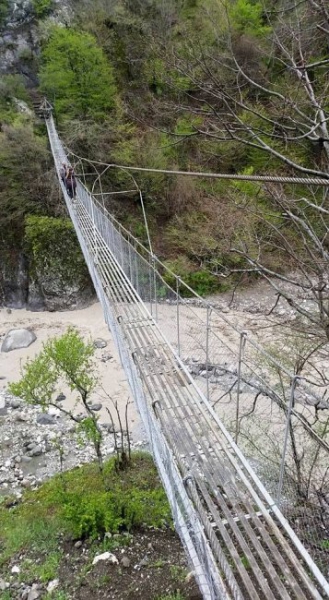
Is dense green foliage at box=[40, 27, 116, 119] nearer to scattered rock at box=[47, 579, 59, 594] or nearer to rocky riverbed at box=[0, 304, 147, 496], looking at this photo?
rocky riverbed at box=[0, 304, 147, 496]

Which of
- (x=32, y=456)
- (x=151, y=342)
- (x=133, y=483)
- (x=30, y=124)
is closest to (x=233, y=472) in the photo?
(x=151, y=342)

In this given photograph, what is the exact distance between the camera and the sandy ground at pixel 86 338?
299 inches

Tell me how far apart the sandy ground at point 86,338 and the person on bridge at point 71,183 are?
124 inches

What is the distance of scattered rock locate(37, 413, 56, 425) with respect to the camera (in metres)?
7.25

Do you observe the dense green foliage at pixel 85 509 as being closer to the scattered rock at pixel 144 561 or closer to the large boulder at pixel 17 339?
the scattered rock at pixel 144 561

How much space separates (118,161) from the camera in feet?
38.8

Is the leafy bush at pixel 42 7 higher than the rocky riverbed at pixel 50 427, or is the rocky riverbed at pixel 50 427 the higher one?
the leafy bush at pixel 42 7

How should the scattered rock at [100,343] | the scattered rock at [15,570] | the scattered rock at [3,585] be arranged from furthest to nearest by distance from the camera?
the scattered rock at [100,343] → the scattered rock at [15,570] → the scattered rock at [3,585]

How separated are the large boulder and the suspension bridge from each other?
3668 mm

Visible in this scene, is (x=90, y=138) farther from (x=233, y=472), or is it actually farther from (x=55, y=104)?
(x=233, y=472)

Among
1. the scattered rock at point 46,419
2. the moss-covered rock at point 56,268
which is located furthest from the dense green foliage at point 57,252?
the scattered rock at point 46,419

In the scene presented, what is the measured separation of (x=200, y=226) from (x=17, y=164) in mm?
5521

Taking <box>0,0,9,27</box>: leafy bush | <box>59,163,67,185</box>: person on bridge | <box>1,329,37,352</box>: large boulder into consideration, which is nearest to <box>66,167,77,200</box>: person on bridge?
<box>59,163,67,185</box>: person on bridge

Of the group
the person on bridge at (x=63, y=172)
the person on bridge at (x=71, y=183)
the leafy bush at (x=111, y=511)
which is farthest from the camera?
the person on bridge at (x=63, y=172)
